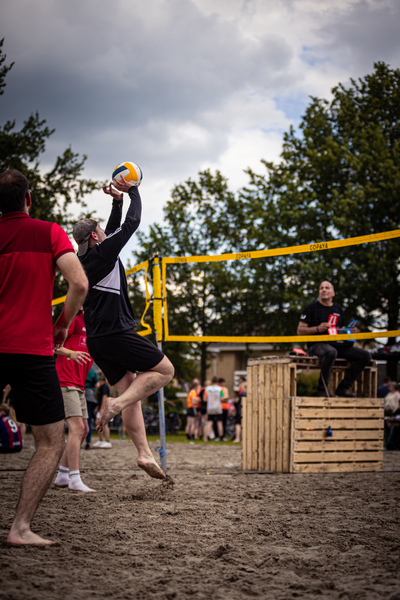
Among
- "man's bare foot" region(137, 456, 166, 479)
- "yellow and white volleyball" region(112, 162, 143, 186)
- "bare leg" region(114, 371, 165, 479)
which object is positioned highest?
"yellow and white volleyball" region(112, 162, 143, 186)

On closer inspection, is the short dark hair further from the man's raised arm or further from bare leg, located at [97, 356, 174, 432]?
bare leg, located at [97, 356, 174, 432]

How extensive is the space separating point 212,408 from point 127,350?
1207 cm

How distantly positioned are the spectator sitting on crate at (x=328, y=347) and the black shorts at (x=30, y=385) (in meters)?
5.02

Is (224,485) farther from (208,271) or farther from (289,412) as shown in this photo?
(208,271)

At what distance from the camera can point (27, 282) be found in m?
2.85

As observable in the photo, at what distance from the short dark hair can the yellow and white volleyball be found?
172 cm

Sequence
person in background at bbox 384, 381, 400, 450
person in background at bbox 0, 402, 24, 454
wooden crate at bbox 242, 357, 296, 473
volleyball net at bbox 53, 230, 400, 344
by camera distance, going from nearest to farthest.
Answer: wooden crate at bbox 242, 357, 296, 473 → person in background at bbox 0, 402, 24, 454 → person in background at bbox 384, 381, 400, 450 → volleyball net at bbox 53, 230, 400, 344

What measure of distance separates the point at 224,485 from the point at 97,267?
8.87 feet

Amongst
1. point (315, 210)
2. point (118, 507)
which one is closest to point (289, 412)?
point (118, 507)

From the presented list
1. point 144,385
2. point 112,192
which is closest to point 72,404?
point 144,385

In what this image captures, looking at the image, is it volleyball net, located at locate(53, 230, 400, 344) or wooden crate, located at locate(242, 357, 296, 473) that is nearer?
wooden crate, located at locate(242, 357, 296, 473)

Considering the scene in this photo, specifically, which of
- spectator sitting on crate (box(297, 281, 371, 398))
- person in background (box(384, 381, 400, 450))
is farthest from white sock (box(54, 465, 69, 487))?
person in background (box(384, 381, 400, 450))

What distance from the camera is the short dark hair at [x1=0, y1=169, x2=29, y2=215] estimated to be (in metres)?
2.95

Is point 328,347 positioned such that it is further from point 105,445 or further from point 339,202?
point 339,202
